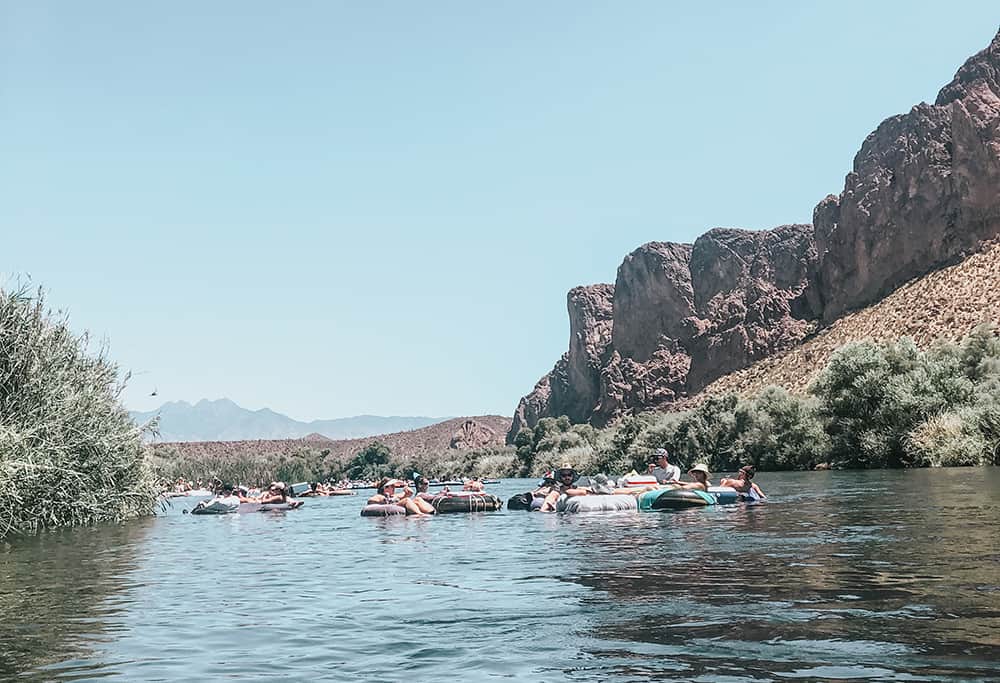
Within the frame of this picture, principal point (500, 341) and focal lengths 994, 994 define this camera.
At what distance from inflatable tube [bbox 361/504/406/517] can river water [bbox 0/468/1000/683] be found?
11.3 m

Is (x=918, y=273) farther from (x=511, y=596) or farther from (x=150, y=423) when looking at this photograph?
(x=511, y=596)

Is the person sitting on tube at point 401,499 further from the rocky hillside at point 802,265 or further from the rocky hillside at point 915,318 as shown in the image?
the rocky hillside at point 802,265

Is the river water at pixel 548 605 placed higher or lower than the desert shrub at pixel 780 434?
lower

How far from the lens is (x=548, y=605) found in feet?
38.2

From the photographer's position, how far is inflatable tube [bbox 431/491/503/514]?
3444 cm

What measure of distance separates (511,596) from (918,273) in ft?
307

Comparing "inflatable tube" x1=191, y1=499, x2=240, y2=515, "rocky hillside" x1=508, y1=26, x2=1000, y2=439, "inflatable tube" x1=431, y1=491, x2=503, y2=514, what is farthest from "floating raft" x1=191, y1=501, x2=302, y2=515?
"rocky hillside" x1=508, y1=26, x2=1000, y2=439

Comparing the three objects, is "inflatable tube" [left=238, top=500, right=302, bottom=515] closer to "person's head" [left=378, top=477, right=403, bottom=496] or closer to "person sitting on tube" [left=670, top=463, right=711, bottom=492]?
"person's head" [left=378, top=477, right=403, bottom=496]

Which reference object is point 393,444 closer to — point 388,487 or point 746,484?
point 388,487

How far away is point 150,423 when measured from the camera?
114ft

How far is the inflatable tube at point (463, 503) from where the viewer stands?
113 ft

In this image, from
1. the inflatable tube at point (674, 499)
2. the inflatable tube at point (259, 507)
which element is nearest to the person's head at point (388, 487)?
the inflatable tube at point (259, 507)

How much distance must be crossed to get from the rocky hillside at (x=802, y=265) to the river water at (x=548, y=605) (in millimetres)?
66848

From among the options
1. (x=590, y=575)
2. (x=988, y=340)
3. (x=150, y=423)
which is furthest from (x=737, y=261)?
(x=590, y=575)
